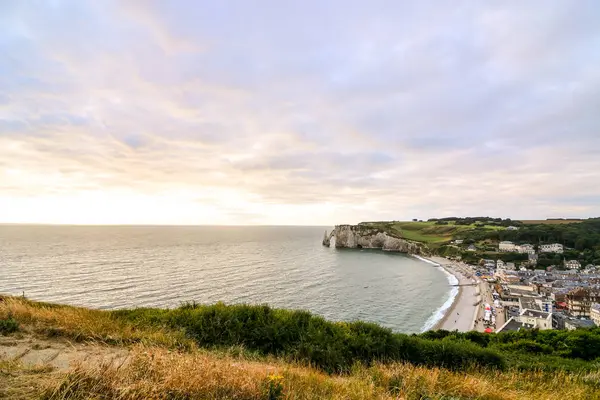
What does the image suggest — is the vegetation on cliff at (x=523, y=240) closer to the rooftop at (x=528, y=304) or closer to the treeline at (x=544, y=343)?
the rooftop at (x=528, y=304)

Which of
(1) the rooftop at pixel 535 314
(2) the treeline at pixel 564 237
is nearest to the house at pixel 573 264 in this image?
(2) the treeline at pixel 564 237

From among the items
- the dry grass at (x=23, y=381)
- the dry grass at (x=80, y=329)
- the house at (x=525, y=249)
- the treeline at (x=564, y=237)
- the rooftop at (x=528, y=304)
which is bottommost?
the rooftop at (x=528, y=304)

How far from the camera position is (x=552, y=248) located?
111 meters

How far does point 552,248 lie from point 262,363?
142066mm

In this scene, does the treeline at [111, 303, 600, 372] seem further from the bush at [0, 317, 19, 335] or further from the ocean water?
the ocean water

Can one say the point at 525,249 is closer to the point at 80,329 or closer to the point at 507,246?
the point at 507,246

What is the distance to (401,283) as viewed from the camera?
198 feet

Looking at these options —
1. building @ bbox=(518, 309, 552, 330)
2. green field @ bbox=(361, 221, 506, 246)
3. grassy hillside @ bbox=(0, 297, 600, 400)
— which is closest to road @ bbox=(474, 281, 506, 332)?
building @ bbox=(518, 309, 552, 330)

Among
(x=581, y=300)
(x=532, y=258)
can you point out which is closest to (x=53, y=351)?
(x=581, y=300)

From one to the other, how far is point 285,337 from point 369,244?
435 ft

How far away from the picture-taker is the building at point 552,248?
353 feet

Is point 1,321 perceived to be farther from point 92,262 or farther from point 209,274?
point 92,262

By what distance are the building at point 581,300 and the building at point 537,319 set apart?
592 inches

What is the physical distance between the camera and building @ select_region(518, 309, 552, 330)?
41.2 meters
